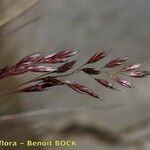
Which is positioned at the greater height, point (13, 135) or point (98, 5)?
point (98, 5)

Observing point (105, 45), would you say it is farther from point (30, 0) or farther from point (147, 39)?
point (30, 0)

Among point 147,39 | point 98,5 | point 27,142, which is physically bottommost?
point 27,142

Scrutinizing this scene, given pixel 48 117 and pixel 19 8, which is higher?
pixel 19 8

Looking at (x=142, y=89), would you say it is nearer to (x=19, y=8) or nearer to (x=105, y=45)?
(x=105, y=45)

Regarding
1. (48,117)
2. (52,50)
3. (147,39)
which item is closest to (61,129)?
(48,117)

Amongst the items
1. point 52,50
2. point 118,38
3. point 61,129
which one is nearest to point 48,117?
point 61,129

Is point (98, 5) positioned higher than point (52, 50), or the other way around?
point (98, 5)

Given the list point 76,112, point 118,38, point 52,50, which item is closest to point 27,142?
point 76,112

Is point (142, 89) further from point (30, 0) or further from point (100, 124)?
point (30, 0)
